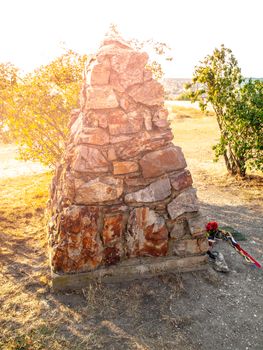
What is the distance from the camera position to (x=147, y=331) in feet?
16.4

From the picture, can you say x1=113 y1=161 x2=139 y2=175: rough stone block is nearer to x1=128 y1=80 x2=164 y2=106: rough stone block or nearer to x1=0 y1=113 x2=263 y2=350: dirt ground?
x1=128 y1=80 x2=164 y2=106: rough stone block

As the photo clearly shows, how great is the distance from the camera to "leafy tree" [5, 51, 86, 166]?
9562mm

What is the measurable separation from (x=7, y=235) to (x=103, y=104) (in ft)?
15.8

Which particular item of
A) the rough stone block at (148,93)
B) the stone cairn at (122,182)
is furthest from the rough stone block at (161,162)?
the rough stone block at (148,93)

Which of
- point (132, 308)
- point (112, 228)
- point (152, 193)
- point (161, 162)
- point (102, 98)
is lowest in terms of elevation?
point (132, 308)

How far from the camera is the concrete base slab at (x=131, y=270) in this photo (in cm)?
593

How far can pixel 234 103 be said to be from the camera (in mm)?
11695

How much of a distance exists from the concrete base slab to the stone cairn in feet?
0.14

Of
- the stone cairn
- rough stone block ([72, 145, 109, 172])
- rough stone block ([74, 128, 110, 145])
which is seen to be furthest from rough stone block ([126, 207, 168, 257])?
rough stone block ([74, 128, 110, 145])

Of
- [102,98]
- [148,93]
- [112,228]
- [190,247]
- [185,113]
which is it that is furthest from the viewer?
[185,113]

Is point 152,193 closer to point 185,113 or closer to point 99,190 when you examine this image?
point 99,190

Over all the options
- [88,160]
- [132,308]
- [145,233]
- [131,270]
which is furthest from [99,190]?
[132,308]

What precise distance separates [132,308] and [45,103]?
695 cm

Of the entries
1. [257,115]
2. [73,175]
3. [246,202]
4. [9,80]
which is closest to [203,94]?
[257,115]
